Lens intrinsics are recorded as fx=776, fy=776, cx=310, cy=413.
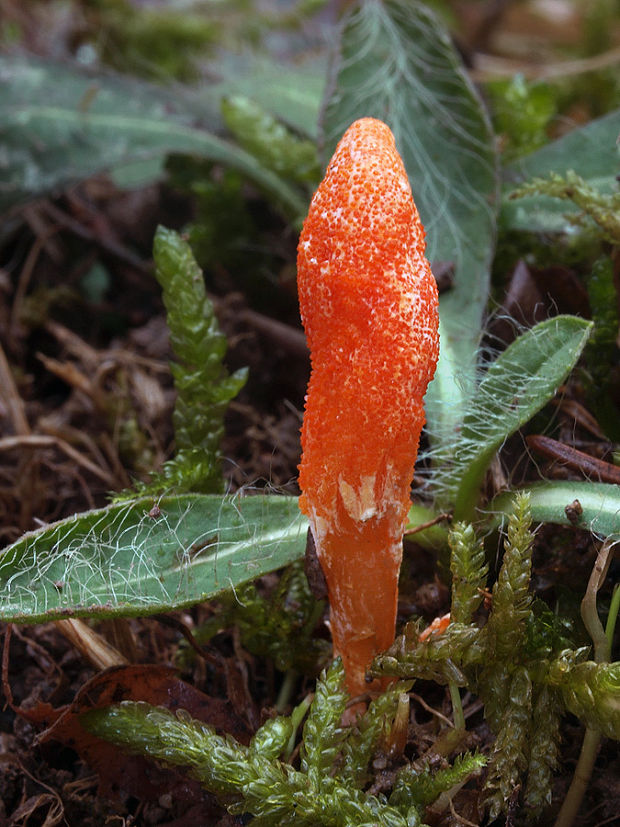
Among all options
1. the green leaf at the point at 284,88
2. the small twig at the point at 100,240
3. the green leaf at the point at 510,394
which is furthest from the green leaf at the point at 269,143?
the green leaf at the point at 510,394

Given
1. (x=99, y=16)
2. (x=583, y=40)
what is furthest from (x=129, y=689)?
(x=583, y=40)

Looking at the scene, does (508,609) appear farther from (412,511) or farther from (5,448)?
(5,448)

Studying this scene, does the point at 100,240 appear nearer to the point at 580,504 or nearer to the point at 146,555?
the point at 146,555

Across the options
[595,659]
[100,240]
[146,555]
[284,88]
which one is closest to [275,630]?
[146,555]

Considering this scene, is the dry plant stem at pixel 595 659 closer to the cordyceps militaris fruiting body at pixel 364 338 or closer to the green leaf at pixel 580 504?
the green leaf at pixel 580 504

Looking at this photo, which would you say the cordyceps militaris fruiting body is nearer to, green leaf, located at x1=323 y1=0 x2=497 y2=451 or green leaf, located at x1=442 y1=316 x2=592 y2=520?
green leaf, located at x1=442 y1=316 x2=592 y2=520
